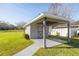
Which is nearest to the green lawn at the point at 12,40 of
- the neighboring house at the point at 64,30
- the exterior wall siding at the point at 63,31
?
the exterior wall siding at the point at 63,31

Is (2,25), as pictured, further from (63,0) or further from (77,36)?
(77,36)

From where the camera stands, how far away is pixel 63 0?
12.5 m

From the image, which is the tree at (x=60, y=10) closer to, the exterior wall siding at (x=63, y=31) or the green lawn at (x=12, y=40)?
the exterior wall siding at (x=63, y=31)

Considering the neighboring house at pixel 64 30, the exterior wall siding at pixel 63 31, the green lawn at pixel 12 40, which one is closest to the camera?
the green lawn at pixel 12 40

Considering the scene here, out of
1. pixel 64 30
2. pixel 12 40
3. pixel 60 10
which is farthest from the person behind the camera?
pixel 60 10

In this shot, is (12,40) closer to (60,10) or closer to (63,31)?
(63,31)

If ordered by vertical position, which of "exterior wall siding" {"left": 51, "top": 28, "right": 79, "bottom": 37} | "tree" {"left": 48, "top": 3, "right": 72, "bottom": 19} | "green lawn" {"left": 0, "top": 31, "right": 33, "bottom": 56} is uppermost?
"tree" {"left": 48, "top": 3, "right": 72, "bottom": 19}

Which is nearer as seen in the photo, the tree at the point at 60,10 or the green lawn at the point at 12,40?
the green lawn at the point at 12,40

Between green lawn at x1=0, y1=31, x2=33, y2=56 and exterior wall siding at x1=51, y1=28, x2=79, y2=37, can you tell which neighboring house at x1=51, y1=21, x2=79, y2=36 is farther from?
green lawn at x1=0, y1=31, x2=33, y2=56

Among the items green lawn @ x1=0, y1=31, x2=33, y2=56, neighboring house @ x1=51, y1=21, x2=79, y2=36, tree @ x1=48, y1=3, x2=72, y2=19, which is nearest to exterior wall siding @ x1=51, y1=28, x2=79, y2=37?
neighboring house @ x1=51, y1=21, x2=79, y2=36

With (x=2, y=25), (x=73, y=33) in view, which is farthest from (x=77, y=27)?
(x=2, y=25)

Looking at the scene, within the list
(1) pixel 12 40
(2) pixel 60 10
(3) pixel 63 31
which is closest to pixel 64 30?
(3) pixel 63 31

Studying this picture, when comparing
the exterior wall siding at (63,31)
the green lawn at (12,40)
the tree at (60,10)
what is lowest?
the green lawn at (12,40)

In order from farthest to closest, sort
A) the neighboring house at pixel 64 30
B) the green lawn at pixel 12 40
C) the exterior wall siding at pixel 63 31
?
1. the neighboring house at pixel 64 30
2. the exterior wall siding at pixel 63 31
3. the green lawn at pixel 12 40
